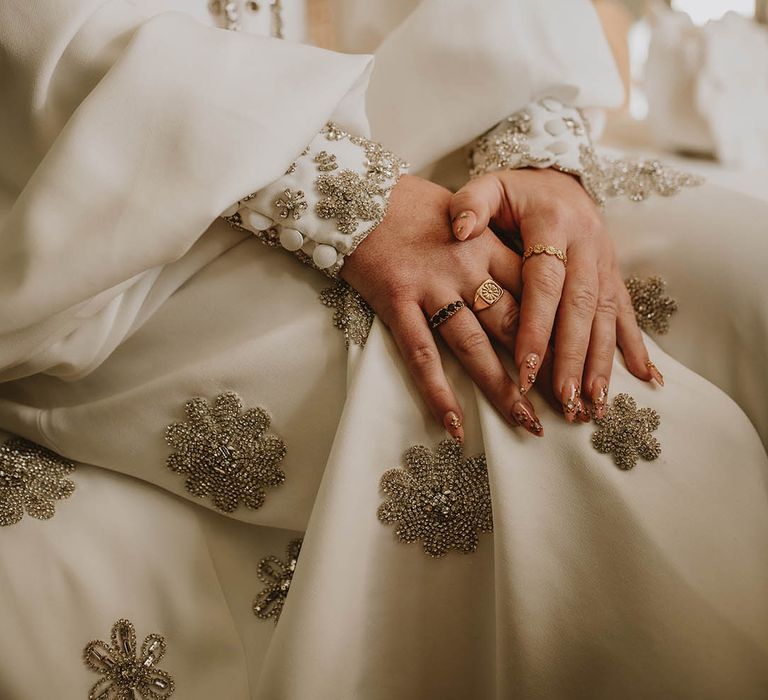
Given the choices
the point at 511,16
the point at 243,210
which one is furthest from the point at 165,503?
the point at 511,16

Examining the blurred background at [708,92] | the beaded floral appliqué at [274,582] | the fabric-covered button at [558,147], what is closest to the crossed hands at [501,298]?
the fabric-covered button at [558,147]

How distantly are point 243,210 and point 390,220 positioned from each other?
171 mm

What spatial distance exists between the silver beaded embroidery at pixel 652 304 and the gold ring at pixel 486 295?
0.82 ft

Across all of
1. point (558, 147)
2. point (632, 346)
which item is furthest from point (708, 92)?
point (632, 346)

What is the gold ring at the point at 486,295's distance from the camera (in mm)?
710

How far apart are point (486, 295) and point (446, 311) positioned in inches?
2.1

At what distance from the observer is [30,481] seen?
760 mm

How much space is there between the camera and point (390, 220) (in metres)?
0.75

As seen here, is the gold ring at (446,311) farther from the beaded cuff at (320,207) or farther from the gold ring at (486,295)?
the beaded cuff at (320,207)

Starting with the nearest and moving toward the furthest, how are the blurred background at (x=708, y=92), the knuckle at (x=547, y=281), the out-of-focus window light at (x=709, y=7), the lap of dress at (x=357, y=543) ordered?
1. the lap of dress at (x=357, y=543)
2. the knuckle at (x=547, y=281)
3. the blurred background at (x=708, y=92)
4. the out-of-focus window light at (x=709, y=7)

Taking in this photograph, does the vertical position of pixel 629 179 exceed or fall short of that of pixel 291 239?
it exceeds it

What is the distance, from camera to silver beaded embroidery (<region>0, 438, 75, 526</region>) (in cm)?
73

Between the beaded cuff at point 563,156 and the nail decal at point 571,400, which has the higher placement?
the beaded cuff at point 563,156

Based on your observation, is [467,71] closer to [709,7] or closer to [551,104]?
[551,104]
